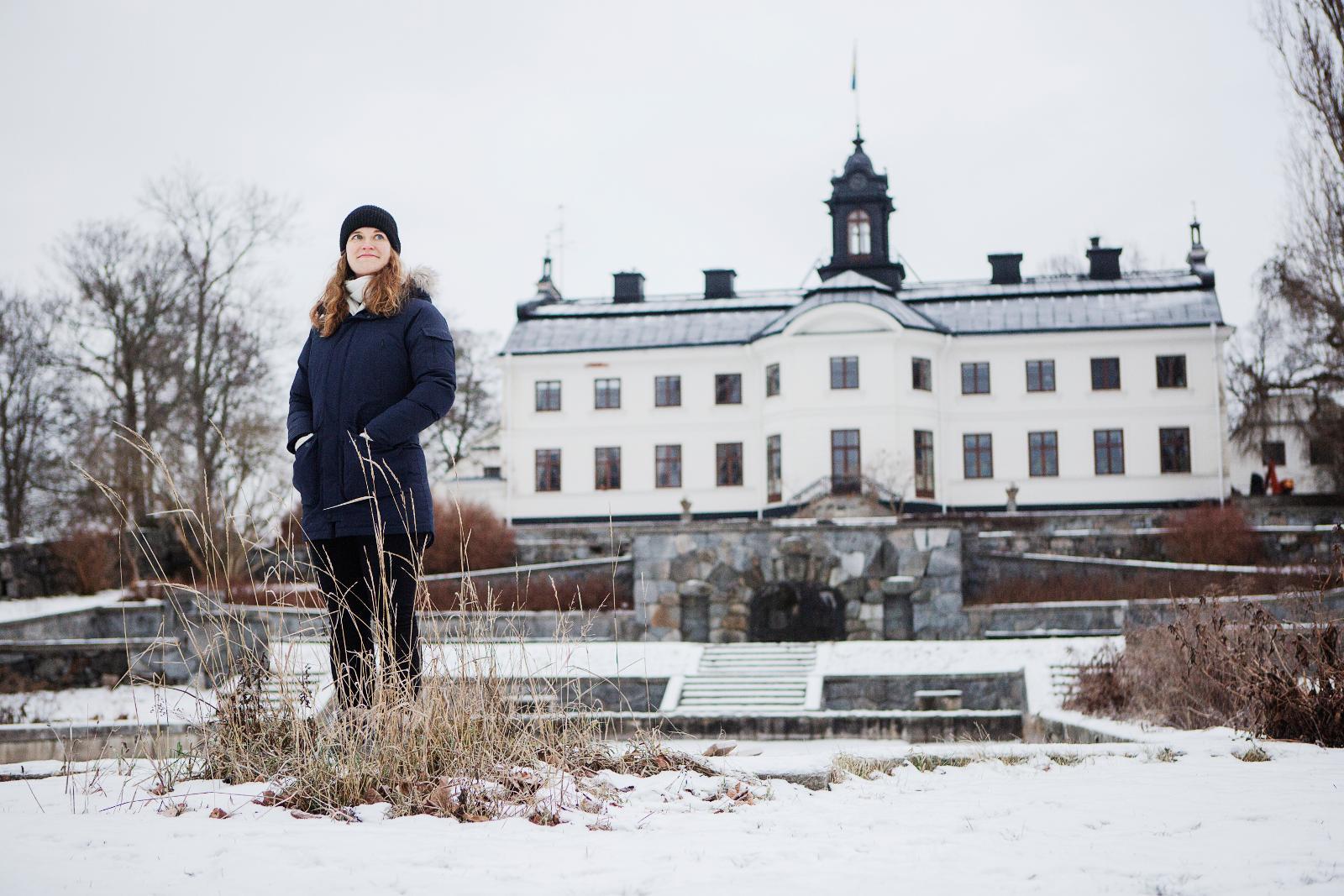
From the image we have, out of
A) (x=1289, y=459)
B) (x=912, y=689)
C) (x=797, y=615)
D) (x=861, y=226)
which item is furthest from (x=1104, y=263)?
(x=912, y=689)

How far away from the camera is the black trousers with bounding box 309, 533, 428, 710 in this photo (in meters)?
4.48

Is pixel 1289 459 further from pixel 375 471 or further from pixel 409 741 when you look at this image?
pixel 409 741

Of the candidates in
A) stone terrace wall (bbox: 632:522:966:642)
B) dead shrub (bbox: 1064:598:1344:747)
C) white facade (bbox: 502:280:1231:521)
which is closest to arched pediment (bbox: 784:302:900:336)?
white facade (bbox: 502:280:1231:521)

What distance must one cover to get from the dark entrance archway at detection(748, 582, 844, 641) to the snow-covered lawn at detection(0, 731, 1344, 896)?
18.4 metres

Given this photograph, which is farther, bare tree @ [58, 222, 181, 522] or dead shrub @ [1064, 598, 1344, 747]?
bare tree @ [58, 222, 181, 522]

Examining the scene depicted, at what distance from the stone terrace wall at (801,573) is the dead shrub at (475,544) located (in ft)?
17.0

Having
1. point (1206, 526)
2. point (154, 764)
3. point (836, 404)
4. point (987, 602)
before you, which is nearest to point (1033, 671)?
point (987, 602)

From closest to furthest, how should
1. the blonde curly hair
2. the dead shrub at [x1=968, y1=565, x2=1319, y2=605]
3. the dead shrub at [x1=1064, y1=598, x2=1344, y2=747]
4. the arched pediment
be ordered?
the blonde curly hair, the dead shrub at [x1=1064, y1=598, x2=1344, y2=747], the dead shrub at [x1=968, y1=565, x2=1319, y2=605], the arched pediment

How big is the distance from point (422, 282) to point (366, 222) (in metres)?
0.32

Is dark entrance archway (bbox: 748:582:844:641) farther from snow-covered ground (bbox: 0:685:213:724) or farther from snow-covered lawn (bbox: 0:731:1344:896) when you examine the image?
snow-covered lawn (bbox: 0:731:1344:896)

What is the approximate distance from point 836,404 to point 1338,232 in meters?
12.8

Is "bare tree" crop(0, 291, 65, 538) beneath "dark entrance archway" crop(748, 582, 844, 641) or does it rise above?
above

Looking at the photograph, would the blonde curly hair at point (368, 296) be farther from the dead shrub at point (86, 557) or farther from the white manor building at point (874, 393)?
the white manor building at point (874, 393)

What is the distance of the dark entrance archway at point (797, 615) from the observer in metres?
22.9
